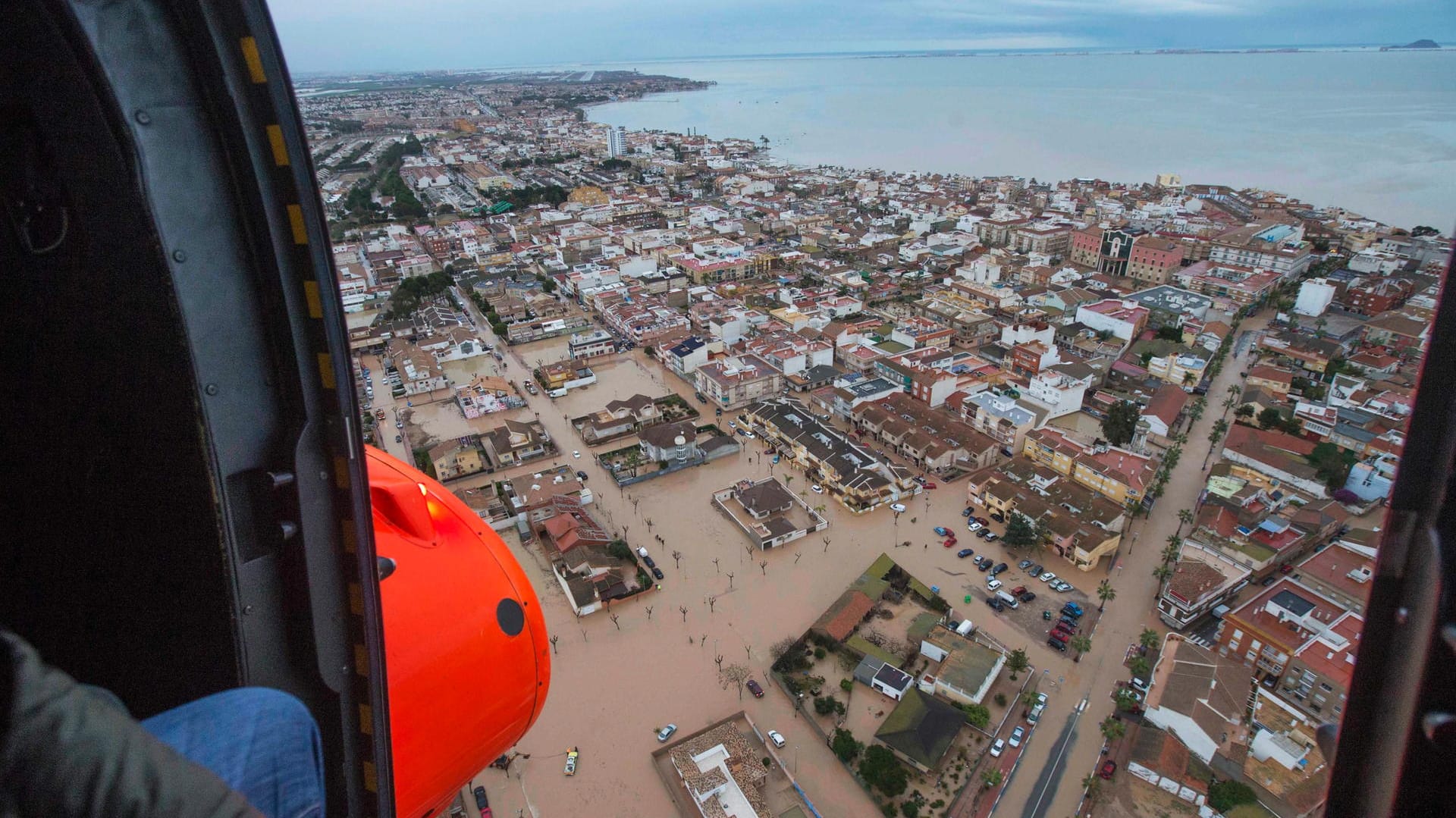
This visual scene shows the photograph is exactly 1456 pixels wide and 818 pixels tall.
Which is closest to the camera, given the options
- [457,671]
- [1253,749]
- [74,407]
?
[74,407]

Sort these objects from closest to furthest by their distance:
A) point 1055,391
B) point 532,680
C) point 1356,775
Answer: point 1356,775 < point 532,680 < point 1055,391

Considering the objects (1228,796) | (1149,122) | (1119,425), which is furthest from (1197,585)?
(1149,122)

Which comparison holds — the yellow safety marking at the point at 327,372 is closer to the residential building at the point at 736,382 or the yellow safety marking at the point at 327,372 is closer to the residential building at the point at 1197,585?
the residential building at the point at 1197,585

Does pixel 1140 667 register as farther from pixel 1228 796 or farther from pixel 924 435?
pixel 924 435

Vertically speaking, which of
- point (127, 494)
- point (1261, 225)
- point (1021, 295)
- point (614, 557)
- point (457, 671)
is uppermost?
point (1261, 225)

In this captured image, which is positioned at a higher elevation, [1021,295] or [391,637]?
[1021,295]

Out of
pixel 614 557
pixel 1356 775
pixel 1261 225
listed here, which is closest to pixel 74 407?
pixel 1356 775

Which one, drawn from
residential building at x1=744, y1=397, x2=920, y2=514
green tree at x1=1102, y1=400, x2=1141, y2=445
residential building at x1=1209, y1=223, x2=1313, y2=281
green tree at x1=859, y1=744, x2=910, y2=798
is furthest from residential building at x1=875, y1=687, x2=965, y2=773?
residential building at x1=1209, y1=223, x2=1313, y2=281

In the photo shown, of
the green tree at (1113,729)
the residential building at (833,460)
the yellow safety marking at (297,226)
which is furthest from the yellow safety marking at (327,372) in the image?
the residential building at (833,460)

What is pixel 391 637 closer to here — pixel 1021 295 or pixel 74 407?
pixel 74 407
